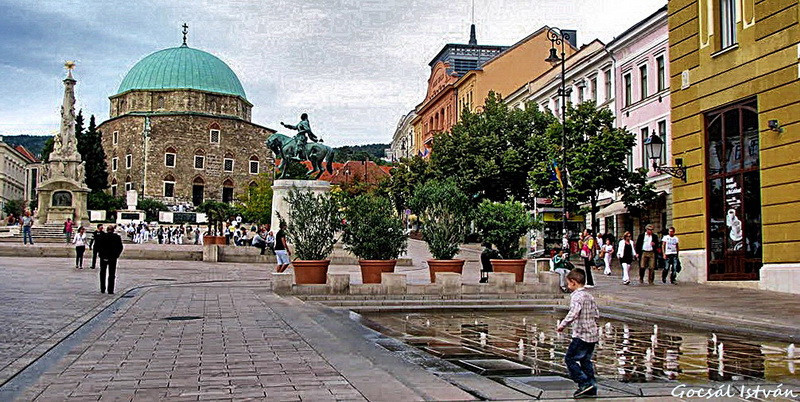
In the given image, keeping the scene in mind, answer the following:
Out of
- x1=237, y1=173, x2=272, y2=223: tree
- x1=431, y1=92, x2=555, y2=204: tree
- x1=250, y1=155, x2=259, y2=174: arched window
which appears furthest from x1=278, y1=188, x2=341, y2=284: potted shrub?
x1=250, y1=155, x2=259, y2=174: arched window

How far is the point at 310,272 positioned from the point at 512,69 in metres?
52.4

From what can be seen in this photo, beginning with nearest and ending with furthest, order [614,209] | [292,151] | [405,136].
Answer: [292,151]
[614,209]
[405,136]

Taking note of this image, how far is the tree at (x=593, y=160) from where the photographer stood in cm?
3294

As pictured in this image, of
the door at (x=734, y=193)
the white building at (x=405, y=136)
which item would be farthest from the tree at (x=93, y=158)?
the door at (x=734, y=193)

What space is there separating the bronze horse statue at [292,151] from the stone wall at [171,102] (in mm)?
73651

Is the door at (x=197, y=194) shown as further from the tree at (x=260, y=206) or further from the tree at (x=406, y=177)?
the tree at (x=406, y=177)

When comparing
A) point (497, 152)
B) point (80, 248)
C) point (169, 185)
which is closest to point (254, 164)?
point (169, 185)

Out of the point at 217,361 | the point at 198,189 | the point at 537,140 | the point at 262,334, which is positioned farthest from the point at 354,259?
the point at 198,189

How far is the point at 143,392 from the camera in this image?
640cm

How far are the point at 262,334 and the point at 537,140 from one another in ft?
110

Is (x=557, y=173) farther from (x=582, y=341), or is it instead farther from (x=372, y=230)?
(x=582, y=341)

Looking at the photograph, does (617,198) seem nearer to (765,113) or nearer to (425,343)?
(765,113)

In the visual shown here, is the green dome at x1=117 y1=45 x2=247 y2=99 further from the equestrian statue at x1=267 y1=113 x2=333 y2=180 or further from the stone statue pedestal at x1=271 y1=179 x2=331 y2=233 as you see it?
the stone statue pedestal at x1=271 y1=179 x2=331 y2=233

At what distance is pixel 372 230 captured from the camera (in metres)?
19.5
